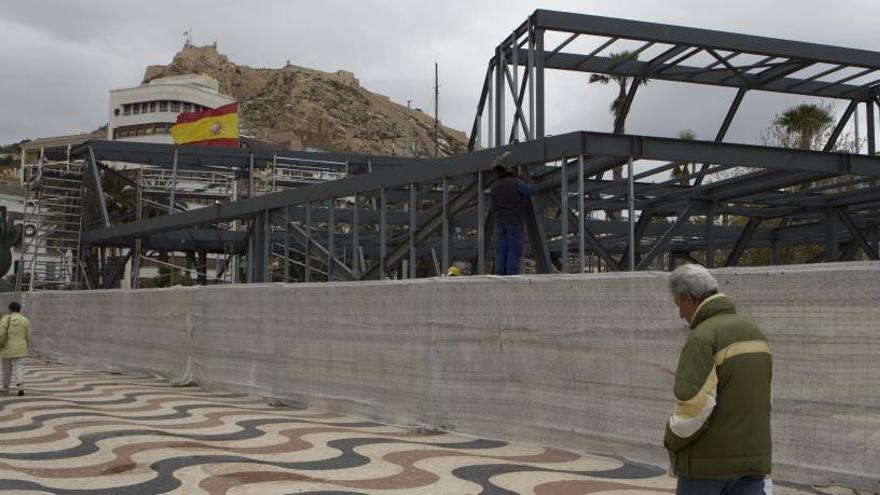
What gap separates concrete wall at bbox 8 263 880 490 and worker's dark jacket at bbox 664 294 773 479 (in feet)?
8.59

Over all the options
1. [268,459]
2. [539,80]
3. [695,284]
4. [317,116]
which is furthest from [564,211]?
[317,116]

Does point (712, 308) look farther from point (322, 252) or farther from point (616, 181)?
point (322, 252)

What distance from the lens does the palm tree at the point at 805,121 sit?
100 feet

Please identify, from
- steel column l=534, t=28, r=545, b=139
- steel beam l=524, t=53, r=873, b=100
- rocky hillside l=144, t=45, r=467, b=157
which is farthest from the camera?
rocky hillside l=144, t=45, r=467, b=157

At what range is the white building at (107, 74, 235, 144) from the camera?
108 m

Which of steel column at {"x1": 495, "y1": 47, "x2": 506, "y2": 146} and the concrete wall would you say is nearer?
the concrete wall

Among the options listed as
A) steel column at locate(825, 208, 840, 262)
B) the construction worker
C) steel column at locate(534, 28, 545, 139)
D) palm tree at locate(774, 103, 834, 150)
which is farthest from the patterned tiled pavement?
palm tree at locate(774, 103, 834, 150)

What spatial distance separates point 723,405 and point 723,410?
0.02 m

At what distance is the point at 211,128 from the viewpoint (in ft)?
152

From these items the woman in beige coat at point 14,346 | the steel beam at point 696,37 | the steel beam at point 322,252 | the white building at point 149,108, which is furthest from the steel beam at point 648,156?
the white building at point 149,108

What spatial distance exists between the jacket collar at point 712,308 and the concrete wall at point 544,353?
2585 millimetres

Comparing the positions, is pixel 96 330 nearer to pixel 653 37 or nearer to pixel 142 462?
pixel 142 462

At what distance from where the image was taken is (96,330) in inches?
715

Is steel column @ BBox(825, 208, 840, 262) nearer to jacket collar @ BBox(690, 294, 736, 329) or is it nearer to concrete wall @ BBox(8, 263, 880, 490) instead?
concrete wall @ BBox(8, 263, 880, 490)
